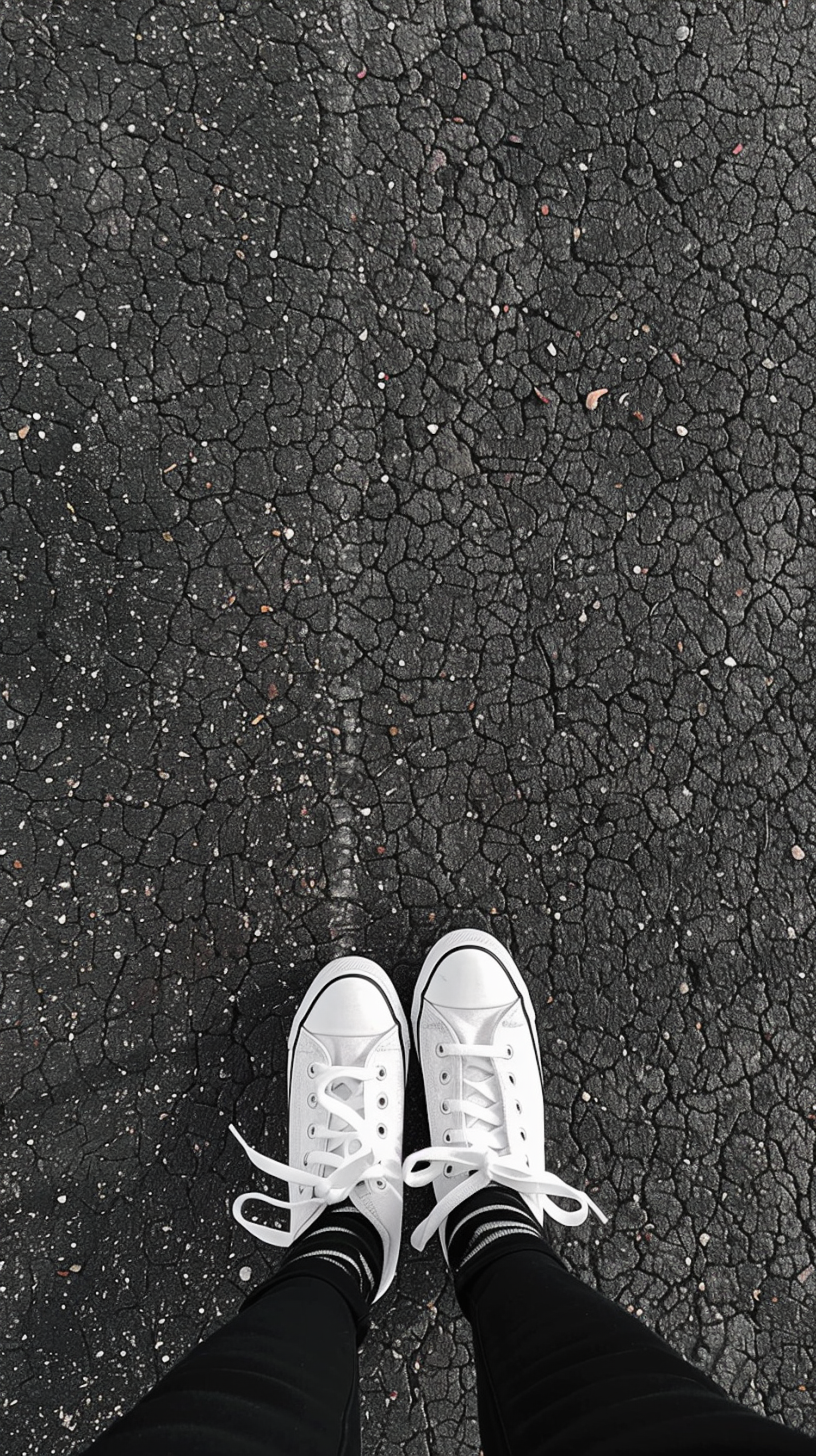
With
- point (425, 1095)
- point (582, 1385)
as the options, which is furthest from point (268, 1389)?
point (425, 1095)

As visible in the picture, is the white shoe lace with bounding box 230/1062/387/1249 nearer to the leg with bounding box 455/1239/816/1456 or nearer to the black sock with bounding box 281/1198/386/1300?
the black sock with bounding box 281/1198/386/1300

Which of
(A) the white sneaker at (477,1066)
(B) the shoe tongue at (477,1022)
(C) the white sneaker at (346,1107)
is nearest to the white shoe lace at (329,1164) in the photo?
(C) the white sneaker at (346,1107)

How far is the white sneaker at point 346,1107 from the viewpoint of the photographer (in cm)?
173

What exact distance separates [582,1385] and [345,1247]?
0.60m

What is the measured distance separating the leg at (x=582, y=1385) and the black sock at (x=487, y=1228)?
0.18 feet

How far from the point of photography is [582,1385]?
117 cm

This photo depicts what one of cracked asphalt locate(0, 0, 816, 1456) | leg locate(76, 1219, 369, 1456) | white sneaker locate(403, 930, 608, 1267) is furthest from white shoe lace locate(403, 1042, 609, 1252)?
leg locate(76, 1219, 369, 1456)

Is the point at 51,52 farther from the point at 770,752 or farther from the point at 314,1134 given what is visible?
the point at 314,1134

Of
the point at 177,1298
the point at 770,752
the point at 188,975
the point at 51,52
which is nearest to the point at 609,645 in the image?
the point at 770,752

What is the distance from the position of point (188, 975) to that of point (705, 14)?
2443 millimetres

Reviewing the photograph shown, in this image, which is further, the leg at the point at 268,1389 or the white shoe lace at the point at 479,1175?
the white shoe lace at the point at 479,1175

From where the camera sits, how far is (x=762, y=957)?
1.92 m

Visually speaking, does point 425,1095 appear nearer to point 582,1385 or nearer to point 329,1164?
point 329,1164

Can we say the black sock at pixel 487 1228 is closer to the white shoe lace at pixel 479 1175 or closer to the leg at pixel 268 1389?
the white shoe lace at pixel 479 1175
